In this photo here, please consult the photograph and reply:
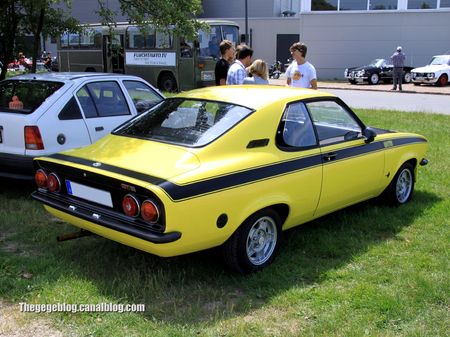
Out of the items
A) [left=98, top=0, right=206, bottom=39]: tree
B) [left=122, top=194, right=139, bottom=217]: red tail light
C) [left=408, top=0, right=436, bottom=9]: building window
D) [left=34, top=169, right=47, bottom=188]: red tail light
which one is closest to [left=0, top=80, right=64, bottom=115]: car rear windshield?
[left=34, top=169, right=47, bottom=188]: red tail light

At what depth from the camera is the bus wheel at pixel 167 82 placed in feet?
63.7

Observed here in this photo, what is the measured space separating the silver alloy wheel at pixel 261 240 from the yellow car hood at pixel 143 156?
76 cm

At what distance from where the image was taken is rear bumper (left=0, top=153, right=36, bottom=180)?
219 inches

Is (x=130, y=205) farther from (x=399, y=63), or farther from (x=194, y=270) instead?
(x=399, y=63)

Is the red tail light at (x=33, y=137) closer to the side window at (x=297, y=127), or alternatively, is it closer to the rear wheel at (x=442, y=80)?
the side window at (x=297, y=127)

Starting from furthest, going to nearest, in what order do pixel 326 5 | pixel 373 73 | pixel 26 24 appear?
pixel 326 5
pixel 373 73
pixel 26 24

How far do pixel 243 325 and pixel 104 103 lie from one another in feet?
12.7

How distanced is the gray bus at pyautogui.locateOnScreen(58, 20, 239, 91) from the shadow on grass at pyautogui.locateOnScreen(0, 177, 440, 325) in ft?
38.7

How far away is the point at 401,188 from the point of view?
19.4 ft

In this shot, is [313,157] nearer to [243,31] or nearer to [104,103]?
[104,103]

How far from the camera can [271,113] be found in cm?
427

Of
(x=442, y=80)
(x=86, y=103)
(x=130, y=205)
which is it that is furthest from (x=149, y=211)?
(x=442, y=80)

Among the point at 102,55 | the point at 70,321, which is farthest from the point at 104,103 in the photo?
the point at 102,55

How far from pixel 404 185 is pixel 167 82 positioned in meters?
14.7
